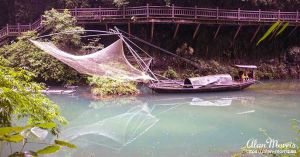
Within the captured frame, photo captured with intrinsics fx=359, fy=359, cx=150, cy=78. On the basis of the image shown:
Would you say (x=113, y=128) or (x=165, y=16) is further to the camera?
(x=165, y=16)

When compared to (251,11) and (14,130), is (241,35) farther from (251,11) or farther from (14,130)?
(14,130)

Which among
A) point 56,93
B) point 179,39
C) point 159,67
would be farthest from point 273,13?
point 56,93

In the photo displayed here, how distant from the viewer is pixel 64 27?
1391cm

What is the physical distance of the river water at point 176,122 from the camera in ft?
20.9

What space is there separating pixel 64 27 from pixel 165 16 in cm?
409

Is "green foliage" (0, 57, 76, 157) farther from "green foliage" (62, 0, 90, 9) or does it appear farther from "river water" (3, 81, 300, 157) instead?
"green foliage" (62, 0, 90, 9)

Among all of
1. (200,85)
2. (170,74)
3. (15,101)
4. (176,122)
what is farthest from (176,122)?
(15,101)

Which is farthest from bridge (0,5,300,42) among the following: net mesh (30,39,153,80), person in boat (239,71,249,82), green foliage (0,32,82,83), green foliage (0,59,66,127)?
green foliage (0,59,66,127)

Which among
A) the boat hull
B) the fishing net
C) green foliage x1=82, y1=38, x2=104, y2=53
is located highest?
green foliage x1=82, y1=38, x2=104, y2=53

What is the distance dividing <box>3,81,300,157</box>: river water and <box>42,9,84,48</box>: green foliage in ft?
6.80

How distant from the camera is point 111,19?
47.9 feet

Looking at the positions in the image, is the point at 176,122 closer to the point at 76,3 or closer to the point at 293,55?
→ the point at 76,3

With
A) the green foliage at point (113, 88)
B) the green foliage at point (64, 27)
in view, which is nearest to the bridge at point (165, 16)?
the green foliage at point (64, 27)

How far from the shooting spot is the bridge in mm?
14570
